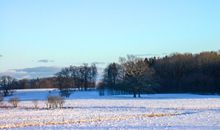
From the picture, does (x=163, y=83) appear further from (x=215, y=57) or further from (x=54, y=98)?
(x=54, y=98)

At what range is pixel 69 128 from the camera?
30328 mm

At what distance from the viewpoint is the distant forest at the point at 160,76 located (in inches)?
4021

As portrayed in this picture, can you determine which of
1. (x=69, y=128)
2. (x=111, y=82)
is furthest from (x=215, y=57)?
(x=69, y=128)

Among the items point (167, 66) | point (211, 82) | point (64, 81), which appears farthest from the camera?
point (64, 81)

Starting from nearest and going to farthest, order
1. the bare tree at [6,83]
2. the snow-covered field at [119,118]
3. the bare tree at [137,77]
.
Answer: the snow-covered field at [119,118] → the bare tree at [137,77] → the bare tree at [6,83]

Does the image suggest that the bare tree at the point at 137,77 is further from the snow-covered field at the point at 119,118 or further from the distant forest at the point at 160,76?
the snow-covered field at the point at 119,118

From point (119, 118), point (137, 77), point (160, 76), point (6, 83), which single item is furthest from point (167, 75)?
point (119, 118)

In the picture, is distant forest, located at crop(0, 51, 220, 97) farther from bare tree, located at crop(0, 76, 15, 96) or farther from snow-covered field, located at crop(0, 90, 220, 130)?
snow-covered field, located at crop(0, 90, 220, 130)

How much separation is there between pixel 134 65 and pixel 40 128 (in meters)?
75.1

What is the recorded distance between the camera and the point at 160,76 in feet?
434

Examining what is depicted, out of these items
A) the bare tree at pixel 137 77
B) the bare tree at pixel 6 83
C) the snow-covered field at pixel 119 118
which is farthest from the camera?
the bare tree at pixel 6 83

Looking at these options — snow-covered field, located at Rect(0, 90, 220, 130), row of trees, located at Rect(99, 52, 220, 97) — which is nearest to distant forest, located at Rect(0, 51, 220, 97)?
row of trees, located at Rect(99, 52, 220, 97)

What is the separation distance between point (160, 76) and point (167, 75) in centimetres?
192

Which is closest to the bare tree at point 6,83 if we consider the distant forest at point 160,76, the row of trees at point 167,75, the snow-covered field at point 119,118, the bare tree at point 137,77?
the distant forest at point 160,76
